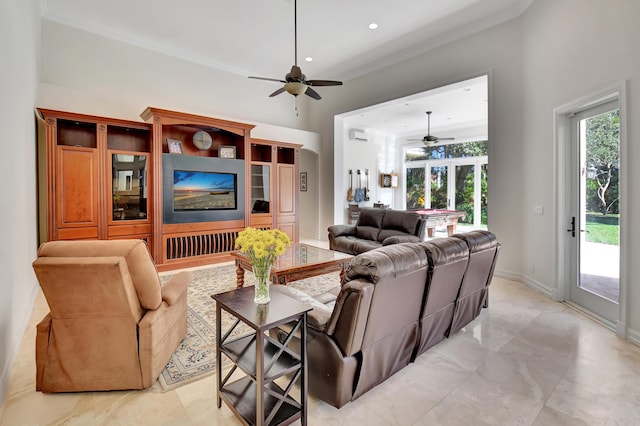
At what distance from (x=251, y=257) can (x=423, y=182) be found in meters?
10.3

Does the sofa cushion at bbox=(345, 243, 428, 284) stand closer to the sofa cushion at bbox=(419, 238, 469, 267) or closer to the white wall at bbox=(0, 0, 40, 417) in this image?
the sofa cushion at bbox=(419, 238, 469, 267)

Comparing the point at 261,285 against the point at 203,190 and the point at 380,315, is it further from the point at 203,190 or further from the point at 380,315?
the point at 203,190

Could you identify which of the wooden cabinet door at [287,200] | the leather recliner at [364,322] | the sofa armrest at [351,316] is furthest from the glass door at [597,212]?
the wooden cabinet door at [287,200]

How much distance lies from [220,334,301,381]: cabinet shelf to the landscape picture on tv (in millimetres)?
3955

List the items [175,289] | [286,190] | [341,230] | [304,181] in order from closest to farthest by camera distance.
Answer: [175,289] < [341,230] < [286,190] < [304,181]

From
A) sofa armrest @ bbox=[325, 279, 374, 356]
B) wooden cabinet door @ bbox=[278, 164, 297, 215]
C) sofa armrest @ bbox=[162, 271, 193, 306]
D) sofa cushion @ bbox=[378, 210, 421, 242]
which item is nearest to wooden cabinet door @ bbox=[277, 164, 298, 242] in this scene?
wooden cabinet door @ bbox=[278, 164, 297, 215]

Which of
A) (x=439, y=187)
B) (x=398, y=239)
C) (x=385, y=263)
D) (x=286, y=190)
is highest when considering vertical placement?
(x=439, y=187)

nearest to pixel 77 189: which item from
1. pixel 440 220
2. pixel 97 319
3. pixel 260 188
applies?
pixel 260 188

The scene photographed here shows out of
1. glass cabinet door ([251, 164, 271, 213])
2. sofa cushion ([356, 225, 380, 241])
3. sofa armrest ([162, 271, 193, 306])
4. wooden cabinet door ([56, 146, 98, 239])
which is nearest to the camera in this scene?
sofa armrest ([162, 271, 193, 306])

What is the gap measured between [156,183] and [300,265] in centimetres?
307

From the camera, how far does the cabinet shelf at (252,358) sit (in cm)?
164

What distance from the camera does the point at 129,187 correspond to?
16.4 ft

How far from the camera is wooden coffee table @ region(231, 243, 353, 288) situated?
3.32m

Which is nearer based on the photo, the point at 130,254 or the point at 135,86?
the point at 130,254
